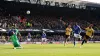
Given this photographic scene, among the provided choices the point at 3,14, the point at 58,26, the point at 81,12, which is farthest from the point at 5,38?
the point at 81,12

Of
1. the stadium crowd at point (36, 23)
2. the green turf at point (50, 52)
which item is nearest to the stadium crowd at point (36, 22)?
the stadium crowd at point (36, 23)

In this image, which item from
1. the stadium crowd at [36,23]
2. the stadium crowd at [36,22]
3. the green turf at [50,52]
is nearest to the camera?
the green turf at [50,52]

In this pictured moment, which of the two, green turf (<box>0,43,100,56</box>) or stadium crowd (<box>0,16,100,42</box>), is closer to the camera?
green turf (<box>0,43,100,56</box>)

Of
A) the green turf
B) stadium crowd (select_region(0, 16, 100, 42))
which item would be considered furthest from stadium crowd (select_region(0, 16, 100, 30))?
the green turf

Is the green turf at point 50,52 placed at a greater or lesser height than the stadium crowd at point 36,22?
greater

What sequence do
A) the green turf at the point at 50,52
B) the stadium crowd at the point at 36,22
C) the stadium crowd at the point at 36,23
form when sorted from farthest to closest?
the stadium crowd at the point at 36,22, the stadium crowd at the point at 36,23, the green turf at the point at 50,52

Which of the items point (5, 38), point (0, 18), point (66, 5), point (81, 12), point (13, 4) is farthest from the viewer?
point (81, 12)

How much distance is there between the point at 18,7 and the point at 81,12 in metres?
15.2

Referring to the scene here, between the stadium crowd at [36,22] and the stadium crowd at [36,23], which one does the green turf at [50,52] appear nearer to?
the stadium crowd at [36,23]

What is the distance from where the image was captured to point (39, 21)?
6256 cm

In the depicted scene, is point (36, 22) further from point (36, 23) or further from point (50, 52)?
point (50, 52)

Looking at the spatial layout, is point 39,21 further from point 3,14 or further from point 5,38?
point 5,38

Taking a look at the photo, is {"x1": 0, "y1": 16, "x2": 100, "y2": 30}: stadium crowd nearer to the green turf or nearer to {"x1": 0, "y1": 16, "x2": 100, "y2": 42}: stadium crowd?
{"x1": 0, "y1": 16, "x2": 100, "y2": 42}: stadium crowd

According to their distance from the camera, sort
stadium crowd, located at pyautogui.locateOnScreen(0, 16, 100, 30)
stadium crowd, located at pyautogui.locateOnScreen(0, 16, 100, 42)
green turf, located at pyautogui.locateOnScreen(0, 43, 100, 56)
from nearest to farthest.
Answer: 1. green turf, located at pyautogui.locateOnScreen(0, 43, 100, 56)
2. stadium crowd, located at pyautogui.locateOnScreen(0, 16, 100, 42)
3. stadium crowd, located at pyautogui.locateOnScreen(0, 16, 100, 30)
